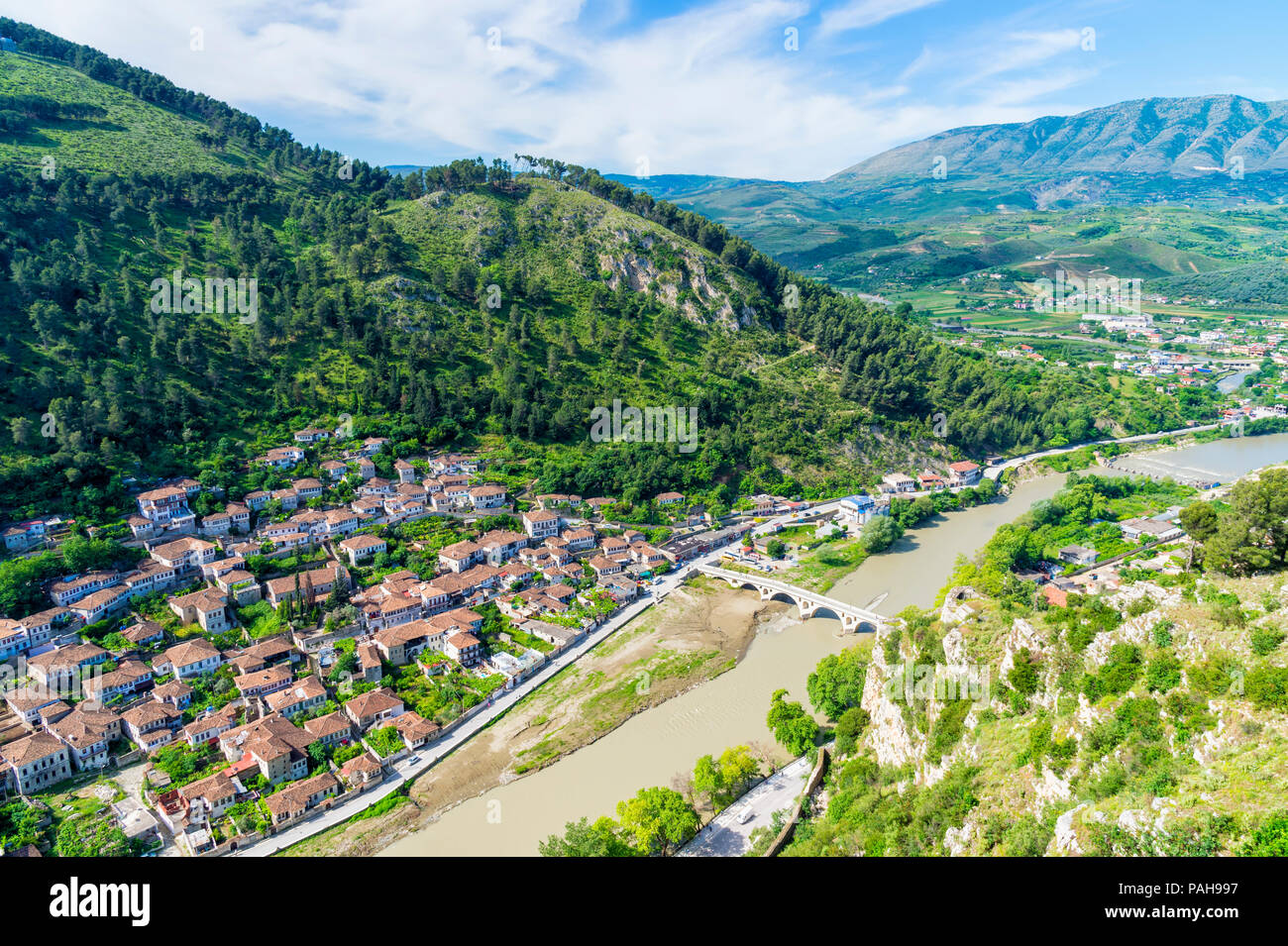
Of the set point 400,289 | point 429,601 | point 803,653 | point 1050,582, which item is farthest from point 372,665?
point 400,289

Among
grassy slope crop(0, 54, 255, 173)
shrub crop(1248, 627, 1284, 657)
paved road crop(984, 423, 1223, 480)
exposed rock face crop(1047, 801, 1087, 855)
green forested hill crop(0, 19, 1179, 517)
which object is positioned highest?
grassy slope crop(0, 54, 255, 173)

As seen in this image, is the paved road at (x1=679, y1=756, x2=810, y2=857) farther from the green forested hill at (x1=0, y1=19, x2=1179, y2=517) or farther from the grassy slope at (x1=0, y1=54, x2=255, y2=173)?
the grassy slope at (x1=0, y1=54, x2=255, y2=173)

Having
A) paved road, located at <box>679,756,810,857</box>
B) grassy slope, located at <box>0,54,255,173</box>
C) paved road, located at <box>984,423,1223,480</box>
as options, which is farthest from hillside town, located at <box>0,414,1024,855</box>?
grassy slope, located at <box>0,54,255,173</box>

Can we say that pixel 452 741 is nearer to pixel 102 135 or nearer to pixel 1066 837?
pixel 1066 837

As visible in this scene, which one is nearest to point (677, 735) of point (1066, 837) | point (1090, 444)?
point (1066, 837)
